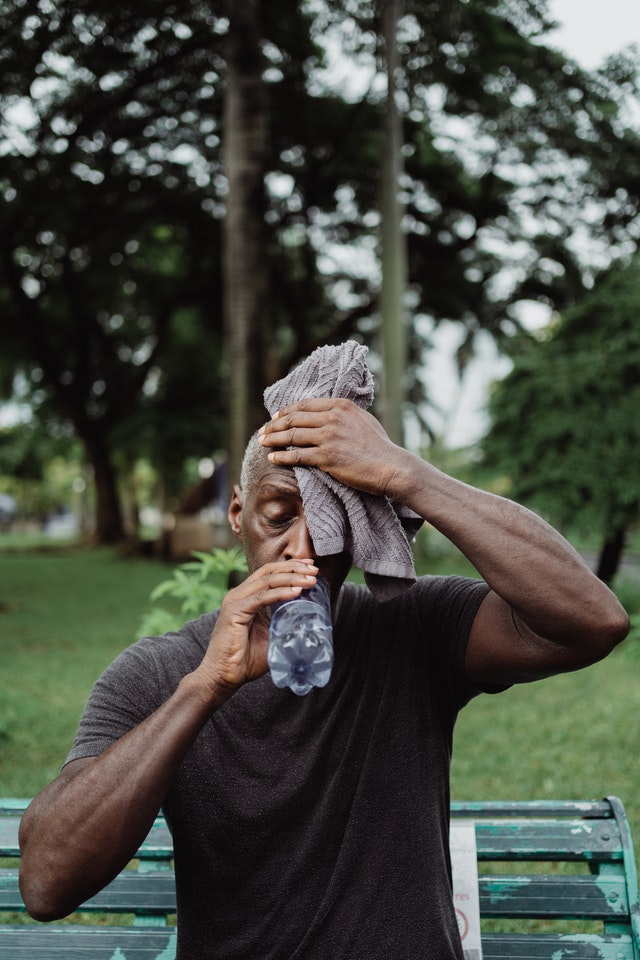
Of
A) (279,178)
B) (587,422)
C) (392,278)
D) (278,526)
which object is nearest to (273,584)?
(278,526)

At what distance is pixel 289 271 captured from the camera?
20281mm

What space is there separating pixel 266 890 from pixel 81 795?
1.65 ft

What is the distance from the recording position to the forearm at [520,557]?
1768 mm

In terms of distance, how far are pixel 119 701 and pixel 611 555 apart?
994cm

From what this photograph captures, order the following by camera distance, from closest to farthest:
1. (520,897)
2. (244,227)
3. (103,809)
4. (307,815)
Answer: (103,809) < (307,815) < (520,897) < (244,227)

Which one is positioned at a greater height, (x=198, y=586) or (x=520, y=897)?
(x=198, y=586)

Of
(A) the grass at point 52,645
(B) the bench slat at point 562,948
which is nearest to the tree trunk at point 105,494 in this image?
(A) the grass at point 52,645

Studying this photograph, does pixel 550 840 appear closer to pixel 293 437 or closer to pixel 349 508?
pixel 349 508

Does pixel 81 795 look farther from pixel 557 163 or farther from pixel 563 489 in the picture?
pixel 557 163

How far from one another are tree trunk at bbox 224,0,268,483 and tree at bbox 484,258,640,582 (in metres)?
3.26

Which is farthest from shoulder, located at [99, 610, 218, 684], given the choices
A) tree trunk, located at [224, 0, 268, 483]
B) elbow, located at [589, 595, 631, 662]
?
tree trunk, located at [224, 0, 268, 483]

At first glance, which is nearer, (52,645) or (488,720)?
(488,720)

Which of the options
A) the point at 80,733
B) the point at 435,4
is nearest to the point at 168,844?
the point at 80,733

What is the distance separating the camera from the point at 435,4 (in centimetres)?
1310
